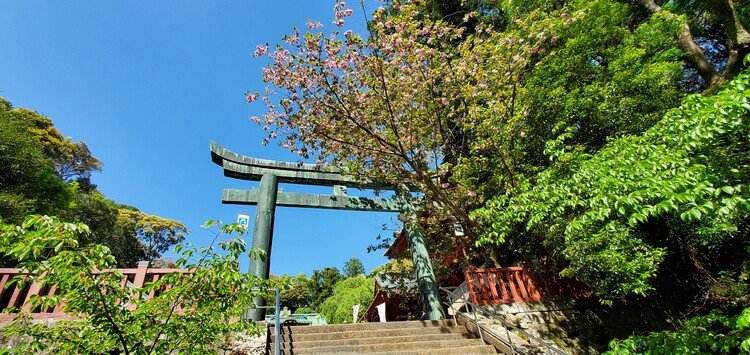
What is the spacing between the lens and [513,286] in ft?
23.8

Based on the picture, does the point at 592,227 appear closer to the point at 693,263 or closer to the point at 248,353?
the point at 693,263

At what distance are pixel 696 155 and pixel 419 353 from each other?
14.5ft

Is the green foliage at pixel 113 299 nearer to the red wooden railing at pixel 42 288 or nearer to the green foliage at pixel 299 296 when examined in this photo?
the red wooden railing at pixel 42 288

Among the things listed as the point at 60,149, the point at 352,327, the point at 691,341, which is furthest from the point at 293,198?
the point at 60,149

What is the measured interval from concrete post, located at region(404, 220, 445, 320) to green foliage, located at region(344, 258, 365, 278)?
95.6ft

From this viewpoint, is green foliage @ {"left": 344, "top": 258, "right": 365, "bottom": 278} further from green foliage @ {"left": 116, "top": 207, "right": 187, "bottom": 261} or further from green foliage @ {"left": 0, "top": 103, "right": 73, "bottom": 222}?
green foliage @ {"left": 0, "top": 103, "right": 73, "bottom": 222}

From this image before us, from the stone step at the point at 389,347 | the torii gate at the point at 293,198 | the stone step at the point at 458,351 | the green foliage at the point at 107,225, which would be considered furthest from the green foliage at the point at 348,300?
the stone step at the point at 458,351

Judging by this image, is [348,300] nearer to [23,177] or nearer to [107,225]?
[23,177]

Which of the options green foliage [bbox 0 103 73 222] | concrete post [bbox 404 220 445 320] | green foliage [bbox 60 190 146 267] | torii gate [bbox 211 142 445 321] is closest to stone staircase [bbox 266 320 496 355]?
concrete post [bbox 404 220 445 320]

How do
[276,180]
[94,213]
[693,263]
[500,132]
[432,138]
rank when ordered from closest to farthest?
[693,263]
[500,132]
[432,138]
[276,180]
[94,213]

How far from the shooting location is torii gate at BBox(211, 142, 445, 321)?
8.80 metres

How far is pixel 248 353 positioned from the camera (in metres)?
5.45

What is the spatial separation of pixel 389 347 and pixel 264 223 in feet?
15.9

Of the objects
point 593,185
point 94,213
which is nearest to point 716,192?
point 593,185
